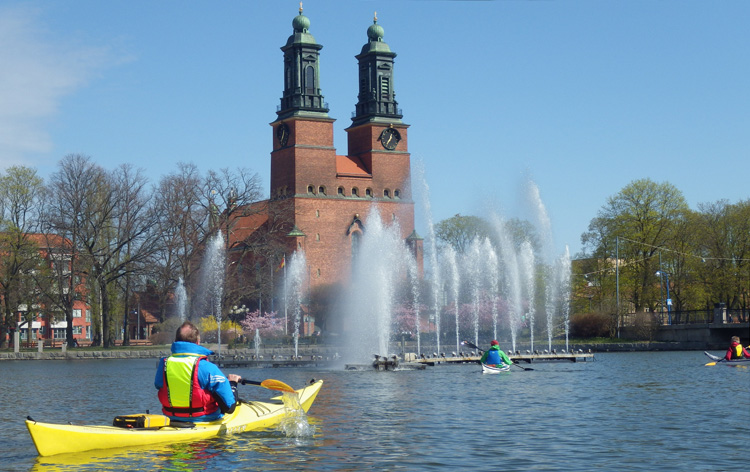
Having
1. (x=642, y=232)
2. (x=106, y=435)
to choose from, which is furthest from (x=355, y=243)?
(x=106, y=435)

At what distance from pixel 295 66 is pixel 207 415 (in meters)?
81.1

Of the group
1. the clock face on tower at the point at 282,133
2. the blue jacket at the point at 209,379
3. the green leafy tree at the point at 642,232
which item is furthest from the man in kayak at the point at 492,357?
the clock face on tower at the point at 282,133

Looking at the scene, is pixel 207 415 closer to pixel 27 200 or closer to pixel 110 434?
pixel 110 434

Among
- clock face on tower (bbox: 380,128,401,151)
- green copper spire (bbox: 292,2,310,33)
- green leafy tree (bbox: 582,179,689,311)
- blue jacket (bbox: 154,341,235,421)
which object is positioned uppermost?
green copper spire (bbox: 292,2,310,33)

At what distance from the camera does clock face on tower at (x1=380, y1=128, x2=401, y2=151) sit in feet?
329

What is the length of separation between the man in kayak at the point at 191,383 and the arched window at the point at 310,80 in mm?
80866

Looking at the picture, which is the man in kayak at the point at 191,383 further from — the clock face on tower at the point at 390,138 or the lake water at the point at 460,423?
the clock face on tower at the point at 390,138

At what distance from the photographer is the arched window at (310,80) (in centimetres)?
9575

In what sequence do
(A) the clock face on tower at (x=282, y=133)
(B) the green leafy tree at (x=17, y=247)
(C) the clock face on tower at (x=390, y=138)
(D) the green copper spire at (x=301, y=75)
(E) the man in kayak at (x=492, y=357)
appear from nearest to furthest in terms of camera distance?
1. (E) the man in kayak at (x=492, y=357)
2. (B) the green leafy tree at (x=17, y=247)
3. (D) the green copper spire at (x=301, y=75)
4. (A) the clock face on tower at (x=282, y=133)
5. (C) the clock face on tower at (x=390, y=138)

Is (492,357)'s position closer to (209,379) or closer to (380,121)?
(209,379)

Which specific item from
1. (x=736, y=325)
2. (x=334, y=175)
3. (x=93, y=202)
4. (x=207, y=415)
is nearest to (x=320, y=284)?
(x=334, y=175)

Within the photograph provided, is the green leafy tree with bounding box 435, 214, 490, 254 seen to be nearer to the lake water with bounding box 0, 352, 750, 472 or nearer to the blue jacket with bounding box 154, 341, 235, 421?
the lake water with bounding box 0, 352, 750, 472

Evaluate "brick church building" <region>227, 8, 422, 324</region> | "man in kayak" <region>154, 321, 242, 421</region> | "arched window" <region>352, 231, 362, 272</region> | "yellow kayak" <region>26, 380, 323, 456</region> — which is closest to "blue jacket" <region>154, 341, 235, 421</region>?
"man in kayak" <region>154, 321, 242, 421</region>

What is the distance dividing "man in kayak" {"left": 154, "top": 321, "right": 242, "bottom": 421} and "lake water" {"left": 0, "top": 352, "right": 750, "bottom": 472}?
59 cm
